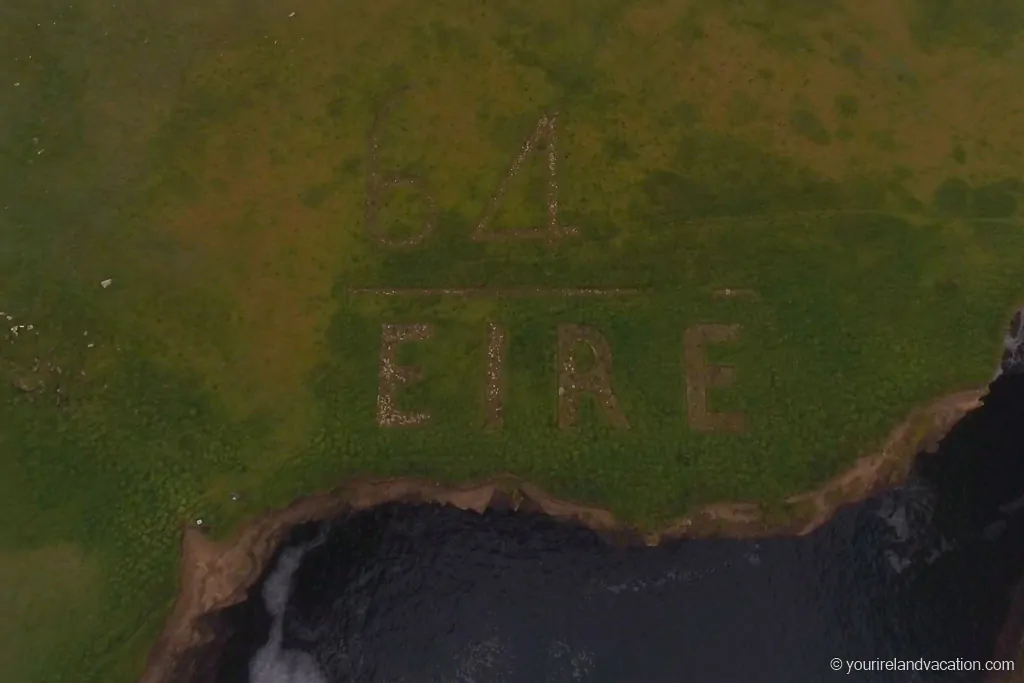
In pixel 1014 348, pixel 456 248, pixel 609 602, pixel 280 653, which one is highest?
pixel 456 248

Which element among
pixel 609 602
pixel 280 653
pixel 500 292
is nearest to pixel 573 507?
pixel 609 602

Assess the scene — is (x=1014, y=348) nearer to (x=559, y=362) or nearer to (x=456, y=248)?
(x=559, y=362)

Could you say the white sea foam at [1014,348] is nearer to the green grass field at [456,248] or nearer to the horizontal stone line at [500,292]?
the green grass field at [456,248]

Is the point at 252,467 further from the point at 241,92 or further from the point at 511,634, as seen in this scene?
the point at 241,92

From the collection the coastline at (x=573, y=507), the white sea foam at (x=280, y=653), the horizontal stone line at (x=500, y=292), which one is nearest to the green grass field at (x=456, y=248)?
the horizontal stone line at (x=500, y=292)

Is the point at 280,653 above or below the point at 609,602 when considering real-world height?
below

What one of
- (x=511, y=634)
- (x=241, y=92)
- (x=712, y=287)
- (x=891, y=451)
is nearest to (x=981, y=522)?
(x=891, y=451)

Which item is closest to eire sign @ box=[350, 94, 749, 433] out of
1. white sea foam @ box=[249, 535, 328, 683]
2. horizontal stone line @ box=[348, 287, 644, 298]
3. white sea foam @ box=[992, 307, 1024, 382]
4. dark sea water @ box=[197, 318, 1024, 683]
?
horizontal stone line @ box=[348, 287, 644, 298]
